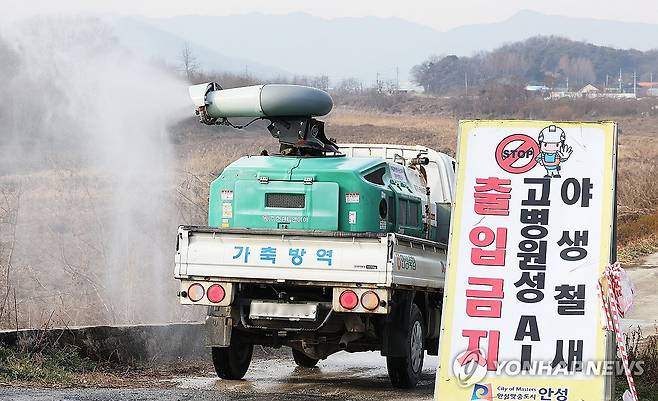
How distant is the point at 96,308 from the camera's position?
17.5 meters

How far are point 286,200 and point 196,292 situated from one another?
1287mm

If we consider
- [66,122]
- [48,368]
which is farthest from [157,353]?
[66,122]

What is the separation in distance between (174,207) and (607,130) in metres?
12.7

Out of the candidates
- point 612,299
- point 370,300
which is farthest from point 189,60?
point 612,299

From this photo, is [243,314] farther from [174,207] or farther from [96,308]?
[174,207]

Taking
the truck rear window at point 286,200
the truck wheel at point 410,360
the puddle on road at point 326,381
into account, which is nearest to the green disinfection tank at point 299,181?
the truck rear window at point 286,200

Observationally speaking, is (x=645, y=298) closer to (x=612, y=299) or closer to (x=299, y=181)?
(x=299, y=181)

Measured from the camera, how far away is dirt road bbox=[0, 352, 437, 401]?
10430 mm

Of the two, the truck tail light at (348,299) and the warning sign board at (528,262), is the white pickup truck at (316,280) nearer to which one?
the truck tail light at (348,299)

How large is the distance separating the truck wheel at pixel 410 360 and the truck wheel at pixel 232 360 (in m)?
1.58

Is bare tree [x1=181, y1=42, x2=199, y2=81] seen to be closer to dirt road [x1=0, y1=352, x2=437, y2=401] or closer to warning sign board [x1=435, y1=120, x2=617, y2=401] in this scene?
dirt road [x1=0, y1=352, x2=437, y2=401]

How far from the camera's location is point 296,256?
11.1 meters

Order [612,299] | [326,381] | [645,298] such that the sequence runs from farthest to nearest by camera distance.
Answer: [645,298], [326,381], [612,299]

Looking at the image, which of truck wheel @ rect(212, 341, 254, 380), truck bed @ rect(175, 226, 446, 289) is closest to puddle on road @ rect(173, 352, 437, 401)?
truck wheel @ rect(212, 341, 254, 380)
